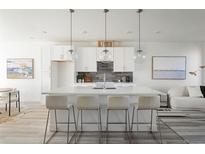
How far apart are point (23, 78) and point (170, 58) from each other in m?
5.86

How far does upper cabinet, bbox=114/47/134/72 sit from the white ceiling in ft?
1.39

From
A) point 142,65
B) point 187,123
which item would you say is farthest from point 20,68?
point 187,123

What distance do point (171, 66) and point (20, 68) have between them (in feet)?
19.5

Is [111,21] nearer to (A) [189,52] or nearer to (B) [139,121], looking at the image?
(B) [139,121]

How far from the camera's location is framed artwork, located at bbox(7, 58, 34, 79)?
30.0 ft

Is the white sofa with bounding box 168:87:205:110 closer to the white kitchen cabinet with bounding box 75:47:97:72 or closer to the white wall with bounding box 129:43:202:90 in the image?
the white wall with bounding box 129:43:202:90

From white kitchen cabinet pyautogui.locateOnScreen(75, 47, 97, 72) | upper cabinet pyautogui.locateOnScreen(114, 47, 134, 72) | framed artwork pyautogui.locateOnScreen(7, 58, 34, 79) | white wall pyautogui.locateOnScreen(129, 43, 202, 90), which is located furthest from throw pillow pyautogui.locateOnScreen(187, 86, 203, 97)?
framed artwork pyautogui.locateOnScreen(7, 58, 34, 79)

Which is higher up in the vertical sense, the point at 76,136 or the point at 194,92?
the point at 194,92

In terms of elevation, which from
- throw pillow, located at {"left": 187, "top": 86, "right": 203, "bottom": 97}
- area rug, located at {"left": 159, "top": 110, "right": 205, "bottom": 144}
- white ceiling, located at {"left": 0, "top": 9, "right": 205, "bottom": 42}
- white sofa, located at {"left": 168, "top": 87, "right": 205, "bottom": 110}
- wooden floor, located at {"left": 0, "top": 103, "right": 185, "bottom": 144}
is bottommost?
wooden floor, located at {"left": 0, "top": 103, "right": 185, "bottom": 144}

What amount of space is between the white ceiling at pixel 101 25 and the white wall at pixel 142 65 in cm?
43

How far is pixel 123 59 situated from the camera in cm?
856

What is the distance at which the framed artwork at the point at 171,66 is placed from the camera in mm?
9047

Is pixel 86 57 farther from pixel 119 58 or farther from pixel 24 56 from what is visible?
pixel 24 56

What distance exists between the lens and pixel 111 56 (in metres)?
8.60
